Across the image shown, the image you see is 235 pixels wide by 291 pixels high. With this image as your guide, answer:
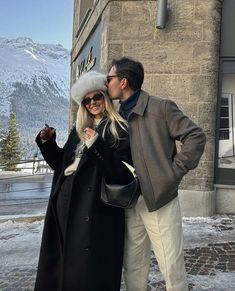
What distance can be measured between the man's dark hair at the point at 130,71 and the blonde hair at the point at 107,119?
17 cm

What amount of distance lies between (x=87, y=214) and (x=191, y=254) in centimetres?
247

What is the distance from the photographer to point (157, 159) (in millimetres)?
2482

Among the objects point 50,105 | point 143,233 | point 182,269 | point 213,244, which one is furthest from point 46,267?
point 50,105

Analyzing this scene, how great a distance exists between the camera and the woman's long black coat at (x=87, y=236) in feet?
8.15

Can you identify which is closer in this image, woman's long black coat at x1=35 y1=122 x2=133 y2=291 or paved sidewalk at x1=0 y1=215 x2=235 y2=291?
woman's long black coat at x1=35 y1=122 x2=133 y2=291

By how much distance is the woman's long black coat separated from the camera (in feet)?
8.15

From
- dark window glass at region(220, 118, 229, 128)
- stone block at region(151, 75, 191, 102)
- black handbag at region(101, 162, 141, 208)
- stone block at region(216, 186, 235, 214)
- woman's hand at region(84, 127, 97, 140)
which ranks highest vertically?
stone block at region(151, 75, 191, 102)

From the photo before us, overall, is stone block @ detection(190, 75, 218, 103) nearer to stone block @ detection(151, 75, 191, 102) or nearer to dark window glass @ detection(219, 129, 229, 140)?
stone block @ detection(151, 75, 191, 102)

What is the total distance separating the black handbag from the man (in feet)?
0.24

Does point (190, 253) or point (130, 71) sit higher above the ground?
point (130, 71)

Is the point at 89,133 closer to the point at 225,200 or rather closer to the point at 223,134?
the point at 225,200

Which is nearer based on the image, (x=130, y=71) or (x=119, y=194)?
(x=119, y=194)

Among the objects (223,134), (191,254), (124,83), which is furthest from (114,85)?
(223,134)

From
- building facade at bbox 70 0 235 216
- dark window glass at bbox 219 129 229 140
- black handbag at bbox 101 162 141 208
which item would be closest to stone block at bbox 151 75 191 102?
building facade at bbox 70 0 235 216
